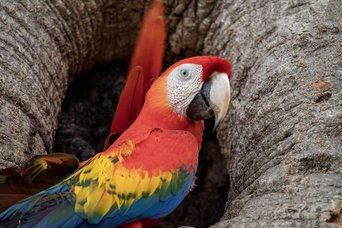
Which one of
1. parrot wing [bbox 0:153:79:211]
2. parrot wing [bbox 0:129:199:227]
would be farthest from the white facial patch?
parrot wing [bbox 0:153:79:211]

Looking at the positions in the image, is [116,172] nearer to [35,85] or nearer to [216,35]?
[35,85]

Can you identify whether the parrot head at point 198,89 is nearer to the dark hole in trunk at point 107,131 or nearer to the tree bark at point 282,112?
the tree bark at point 282,112

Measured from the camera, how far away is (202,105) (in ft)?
6.28

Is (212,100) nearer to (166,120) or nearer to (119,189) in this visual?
(166,120)

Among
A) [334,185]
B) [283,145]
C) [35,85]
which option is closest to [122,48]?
[35,85]

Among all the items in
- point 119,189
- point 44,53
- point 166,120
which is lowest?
point 119,189

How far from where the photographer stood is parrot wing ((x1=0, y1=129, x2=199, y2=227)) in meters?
1.62

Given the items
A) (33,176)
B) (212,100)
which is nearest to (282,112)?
(212,100)

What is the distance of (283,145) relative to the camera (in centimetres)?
177

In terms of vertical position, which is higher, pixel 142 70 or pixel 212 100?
pixel 142 70

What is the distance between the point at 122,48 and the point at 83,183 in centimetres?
99

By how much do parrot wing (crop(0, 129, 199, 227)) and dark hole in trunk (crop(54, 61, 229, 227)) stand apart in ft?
2.35

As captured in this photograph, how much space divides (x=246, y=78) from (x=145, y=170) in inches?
23.4

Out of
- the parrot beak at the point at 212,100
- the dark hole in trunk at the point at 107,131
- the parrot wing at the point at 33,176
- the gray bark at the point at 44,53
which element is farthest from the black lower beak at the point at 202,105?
the dark hole in trunk at the point at 107,131
